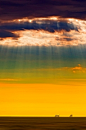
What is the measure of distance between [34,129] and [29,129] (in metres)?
1.03

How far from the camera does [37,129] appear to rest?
7575cm

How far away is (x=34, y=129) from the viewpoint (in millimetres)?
75625

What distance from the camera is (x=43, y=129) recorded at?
2963 inches

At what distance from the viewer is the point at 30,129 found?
247ft

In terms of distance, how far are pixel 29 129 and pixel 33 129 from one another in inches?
33.2

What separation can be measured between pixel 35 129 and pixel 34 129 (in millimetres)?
198

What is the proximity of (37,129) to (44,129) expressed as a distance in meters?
1.48

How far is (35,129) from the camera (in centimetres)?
7562

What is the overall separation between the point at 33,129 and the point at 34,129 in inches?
7.8

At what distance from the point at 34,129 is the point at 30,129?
82cm

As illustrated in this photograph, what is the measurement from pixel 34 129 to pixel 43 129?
5.98 ft

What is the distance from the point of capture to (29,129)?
247ft

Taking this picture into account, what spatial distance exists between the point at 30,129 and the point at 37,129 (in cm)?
143

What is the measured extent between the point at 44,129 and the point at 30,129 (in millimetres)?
2769
